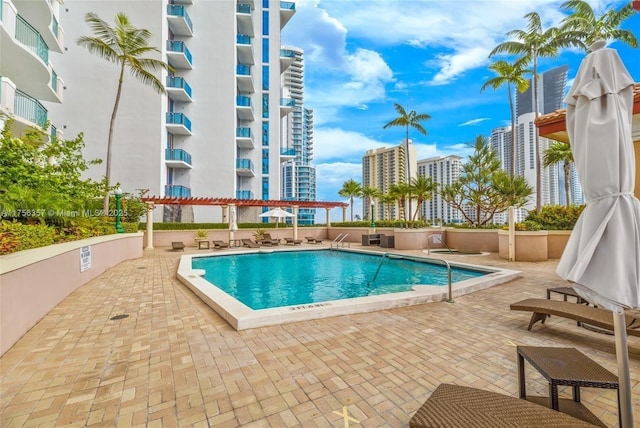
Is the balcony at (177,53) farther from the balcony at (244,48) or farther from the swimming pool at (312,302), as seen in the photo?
the swimming pool at (312,302)

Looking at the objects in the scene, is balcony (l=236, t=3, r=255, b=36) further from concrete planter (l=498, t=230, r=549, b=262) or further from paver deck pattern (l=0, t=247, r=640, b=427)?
paver deck pattern (l=0, t=247, r=640, b=427)

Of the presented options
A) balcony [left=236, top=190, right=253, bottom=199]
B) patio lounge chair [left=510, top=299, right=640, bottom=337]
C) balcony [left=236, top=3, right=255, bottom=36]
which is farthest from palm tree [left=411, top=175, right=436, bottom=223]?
balcony [left=236, top=3, right=255, bottom=36]

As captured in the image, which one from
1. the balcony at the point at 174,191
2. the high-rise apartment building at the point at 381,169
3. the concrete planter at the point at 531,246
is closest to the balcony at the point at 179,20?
the balcony at the point at 174,191

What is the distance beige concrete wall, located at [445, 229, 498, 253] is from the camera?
1428cm

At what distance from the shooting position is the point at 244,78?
27609 mm

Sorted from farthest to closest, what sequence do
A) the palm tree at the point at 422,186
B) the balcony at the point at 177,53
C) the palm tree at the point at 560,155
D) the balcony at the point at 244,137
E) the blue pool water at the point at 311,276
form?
the balcony at the point at 244,137, the balcony at the point at 177,53, the palm tree at the point at 422,186, the palm tree at the point at 560,155, the blue pool water at the point at 311,276

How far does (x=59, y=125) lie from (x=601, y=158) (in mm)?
29015

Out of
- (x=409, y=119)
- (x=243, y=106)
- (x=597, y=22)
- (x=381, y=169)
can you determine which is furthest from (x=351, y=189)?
(x=381, y=169)

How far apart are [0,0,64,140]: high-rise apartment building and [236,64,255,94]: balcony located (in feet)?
47.6

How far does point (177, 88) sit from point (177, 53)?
9.48 ft

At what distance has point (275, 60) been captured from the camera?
1241 inches

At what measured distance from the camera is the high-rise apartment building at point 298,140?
9081cm

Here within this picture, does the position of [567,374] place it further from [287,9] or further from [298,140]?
[298,140]

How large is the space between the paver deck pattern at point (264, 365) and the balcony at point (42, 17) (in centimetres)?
1595
